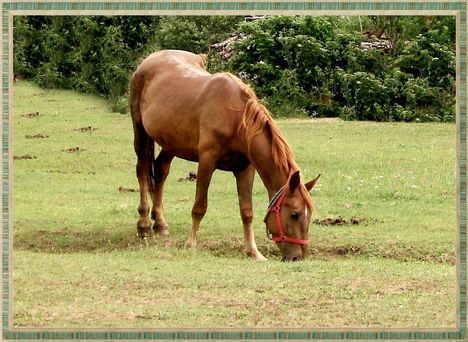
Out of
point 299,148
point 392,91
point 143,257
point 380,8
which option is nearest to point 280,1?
point 380,8

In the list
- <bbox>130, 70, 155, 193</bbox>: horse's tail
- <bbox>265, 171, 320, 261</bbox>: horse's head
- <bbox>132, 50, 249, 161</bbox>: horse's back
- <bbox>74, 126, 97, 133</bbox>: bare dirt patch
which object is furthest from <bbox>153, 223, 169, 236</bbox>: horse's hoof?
<bbox>74, 126, 97, 133</bbox>: bare dirt patch

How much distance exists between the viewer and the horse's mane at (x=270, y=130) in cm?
1074

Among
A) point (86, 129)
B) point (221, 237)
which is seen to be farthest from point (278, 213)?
point (86, 129)

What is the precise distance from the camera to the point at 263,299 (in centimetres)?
890

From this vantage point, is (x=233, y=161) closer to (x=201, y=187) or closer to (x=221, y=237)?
(x=201, y=187)

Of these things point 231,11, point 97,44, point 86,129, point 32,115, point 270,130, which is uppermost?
point 231,11

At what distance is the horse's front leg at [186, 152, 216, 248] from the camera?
11.5 meters

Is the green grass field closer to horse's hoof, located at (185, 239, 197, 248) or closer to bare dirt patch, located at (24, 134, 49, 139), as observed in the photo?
bare dirt patch, located at (24, 134, 49, 139)

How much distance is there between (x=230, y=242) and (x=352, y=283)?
8.50 ft

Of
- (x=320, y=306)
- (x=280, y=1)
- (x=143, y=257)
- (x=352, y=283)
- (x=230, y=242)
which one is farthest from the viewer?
(x=230, y=242)

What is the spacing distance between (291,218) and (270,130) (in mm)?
1035

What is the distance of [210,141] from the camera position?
37.4ft

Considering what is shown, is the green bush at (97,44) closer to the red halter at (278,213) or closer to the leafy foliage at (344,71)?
the leafy foliage at (344,71)

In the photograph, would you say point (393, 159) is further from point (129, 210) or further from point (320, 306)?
point (320, 306)
